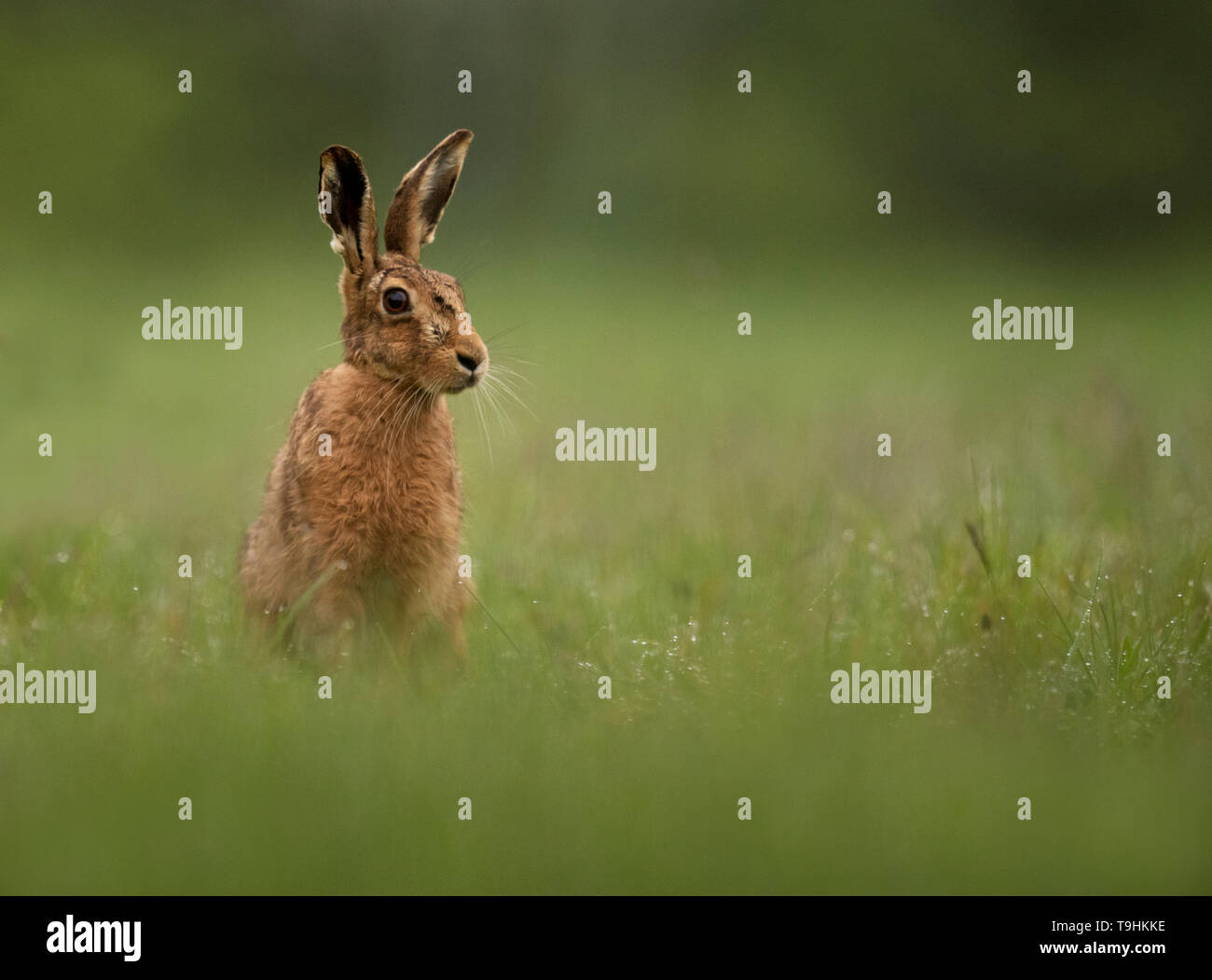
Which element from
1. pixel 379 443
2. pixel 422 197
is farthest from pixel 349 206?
pixel 379 443

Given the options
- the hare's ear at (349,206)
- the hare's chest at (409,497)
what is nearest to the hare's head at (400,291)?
the hare's ear at (349,206)

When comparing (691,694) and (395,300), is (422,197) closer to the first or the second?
(395,300)

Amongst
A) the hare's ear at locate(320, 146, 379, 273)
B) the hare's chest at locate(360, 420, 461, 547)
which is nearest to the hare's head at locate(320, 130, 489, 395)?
the hare's ear at locate(320, 146, 379, 273)

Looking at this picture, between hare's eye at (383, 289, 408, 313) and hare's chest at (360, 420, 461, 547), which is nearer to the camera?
hare's eye at (383, 289, 408, 313)

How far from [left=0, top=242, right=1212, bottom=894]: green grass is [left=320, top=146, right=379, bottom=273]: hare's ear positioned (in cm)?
156

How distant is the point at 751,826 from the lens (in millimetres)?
4242

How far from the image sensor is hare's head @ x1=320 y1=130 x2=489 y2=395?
230 inches

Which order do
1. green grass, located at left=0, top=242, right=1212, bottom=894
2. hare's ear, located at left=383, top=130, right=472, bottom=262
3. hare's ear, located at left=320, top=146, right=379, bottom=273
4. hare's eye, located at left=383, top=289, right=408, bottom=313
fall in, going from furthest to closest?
hare's ear, located at left=383, top=130, right=472, bottom=262
hare's eye, located at left=383, top=289, right=408, bottom=313
hare's ear, located at left=320, top=146, right=379, bottom=273
green grass, located at left=0, top=242, right=1212, bottom=894

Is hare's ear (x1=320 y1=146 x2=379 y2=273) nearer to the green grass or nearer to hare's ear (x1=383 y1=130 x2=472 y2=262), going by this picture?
hare's ear (x1=383 y1=130 x2=472 y2=262)

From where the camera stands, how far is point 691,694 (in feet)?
17.1

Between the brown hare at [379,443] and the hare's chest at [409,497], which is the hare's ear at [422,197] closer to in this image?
the brown hare at [379,443]

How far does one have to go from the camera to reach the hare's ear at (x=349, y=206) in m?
5.76

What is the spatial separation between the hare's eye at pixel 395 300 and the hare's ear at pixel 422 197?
1.14 ft
